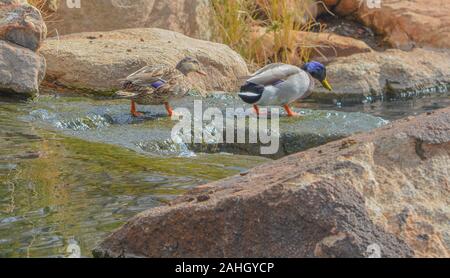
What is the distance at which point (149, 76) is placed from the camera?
7.84m

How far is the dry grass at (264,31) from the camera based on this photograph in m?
11.2

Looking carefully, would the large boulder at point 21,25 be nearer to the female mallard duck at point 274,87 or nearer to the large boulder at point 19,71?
the large boulder at point 19,71

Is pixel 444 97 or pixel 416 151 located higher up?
pixel 416 151

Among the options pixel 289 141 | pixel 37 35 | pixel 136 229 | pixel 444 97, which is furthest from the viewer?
pixel 444 97

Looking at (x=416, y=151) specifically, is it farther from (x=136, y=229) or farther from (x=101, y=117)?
(x=101, y=117)

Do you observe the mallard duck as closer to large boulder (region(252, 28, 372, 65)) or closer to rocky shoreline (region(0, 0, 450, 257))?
rocky shoreline (region(0, 0, 450, 257))

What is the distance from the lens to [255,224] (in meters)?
3.33

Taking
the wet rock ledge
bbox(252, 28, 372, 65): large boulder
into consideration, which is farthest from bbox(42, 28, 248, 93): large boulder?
the wet rock ledge

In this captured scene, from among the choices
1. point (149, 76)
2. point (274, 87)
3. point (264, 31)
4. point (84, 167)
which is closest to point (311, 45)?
point (264, 31)

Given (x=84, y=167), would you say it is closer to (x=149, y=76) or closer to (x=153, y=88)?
(x=153, y=88)

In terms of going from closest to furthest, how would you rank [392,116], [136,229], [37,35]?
[136,229] → [37,35] → [392,116]

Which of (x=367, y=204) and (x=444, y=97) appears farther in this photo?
(x=444, y=97)

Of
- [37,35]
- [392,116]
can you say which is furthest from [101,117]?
[392,116]

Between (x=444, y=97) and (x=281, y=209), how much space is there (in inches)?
320
